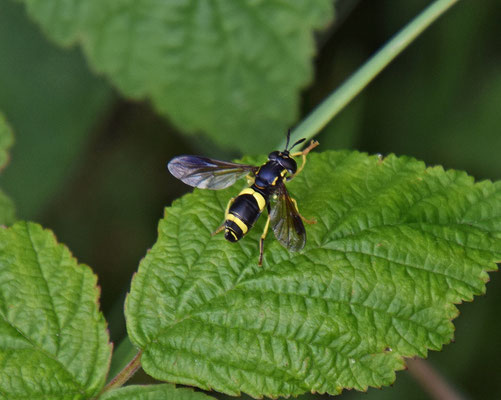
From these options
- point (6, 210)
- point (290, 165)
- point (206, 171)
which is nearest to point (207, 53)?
→ point (206, 171)

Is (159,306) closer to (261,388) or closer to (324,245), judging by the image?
(261,388)

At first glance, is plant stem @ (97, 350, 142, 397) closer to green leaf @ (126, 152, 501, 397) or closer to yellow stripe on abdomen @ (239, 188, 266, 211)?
green leaf @ (126, 152, 501, 397)

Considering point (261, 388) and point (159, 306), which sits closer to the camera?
point (261, 388)

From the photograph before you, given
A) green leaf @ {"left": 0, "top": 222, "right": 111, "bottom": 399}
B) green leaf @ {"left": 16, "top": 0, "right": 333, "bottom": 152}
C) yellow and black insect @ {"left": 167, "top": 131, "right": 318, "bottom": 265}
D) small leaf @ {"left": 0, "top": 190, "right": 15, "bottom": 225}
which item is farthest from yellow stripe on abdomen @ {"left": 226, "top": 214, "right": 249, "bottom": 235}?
green leaf @ {"left": 16, "top": 0, "right": 333, "bottom": 152}

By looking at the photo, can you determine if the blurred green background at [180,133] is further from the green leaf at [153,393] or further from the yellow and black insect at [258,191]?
the green leaf at [153,393]

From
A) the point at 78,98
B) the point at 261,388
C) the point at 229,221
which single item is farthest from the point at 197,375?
the point at 78,98

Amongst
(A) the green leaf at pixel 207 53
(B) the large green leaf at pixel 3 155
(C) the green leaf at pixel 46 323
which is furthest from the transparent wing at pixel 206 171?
(A) the green leaf at pixel 207 53
